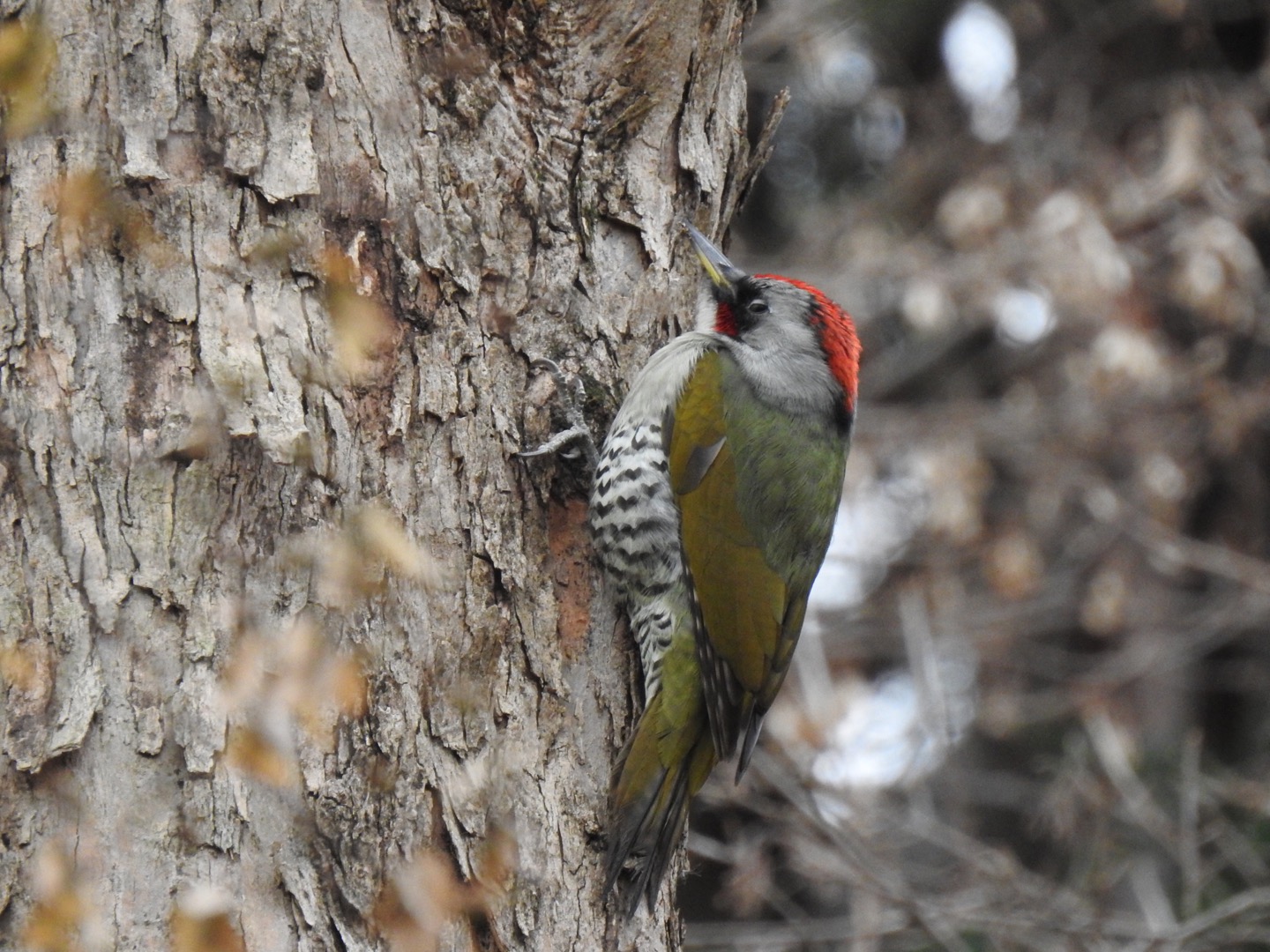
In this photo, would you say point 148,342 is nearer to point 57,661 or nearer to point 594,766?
point 57,661

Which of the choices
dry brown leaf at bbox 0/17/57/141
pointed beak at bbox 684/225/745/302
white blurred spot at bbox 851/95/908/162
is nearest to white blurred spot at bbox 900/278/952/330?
white blurred spot at bbox 851/95/908/162

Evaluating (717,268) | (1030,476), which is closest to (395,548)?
(717,268)

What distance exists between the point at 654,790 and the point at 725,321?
56.5 inches

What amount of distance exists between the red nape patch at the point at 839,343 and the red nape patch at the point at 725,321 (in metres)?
0.23

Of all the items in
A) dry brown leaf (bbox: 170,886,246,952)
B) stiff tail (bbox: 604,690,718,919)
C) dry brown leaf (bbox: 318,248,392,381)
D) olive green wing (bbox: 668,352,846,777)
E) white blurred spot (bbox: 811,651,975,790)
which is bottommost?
white blurred spot (bbox: 811,651,975,790)

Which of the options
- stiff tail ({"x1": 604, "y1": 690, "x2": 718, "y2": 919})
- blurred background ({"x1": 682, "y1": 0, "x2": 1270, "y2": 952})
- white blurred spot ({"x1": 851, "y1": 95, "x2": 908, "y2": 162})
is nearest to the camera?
stiff tail ({"x1": 604, "y1": 690, "x2": 718, "y2": 919})

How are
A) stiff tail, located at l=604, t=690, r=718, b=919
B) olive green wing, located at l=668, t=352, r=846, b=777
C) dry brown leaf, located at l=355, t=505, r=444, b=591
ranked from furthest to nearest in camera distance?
olive green wing, located at l=668, t=352, r=846, b=777
stiff tail, located at l=604, t=690, r=718, b=919
dry brown leaf, located at l=355, t=505, r=444, b=591

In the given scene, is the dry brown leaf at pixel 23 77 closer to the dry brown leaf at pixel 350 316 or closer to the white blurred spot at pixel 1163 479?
the dry brown leaf at pixel 350 316

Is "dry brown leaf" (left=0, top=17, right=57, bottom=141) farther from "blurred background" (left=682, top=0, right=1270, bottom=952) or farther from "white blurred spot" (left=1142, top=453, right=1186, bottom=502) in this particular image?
"white blurred spot" (left=1142, top=453, right=1186, bottom=502)

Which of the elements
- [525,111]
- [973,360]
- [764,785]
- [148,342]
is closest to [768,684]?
[525,111]

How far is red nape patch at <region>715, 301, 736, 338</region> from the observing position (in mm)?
3773

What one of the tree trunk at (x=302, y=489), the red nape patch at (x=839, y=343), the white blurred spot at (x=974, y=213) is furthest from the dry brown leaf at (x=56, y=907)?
the white blurred spot at (x=974, y=213)

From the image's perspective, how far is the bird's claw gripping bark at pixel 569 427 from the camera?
292cm

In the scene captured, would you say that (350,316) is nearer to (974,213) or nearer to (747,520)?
(747,520)
